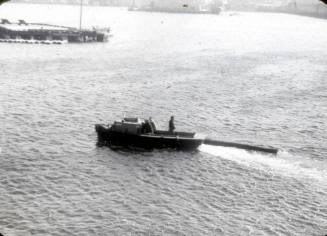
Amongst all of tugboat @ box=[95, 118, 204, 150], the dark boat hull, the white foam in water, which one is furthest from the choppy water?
tugboat @ box=[95, 118, 204, 150]

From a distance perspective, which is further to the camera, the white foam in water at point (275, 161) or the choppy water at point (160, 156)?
the white foam in water at point (275, 161)

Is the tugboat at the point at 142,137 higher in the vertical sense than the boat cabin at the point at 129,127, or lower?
lower

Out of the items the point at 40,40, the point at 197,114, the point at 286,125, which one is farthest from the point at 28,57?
the point at 286,125

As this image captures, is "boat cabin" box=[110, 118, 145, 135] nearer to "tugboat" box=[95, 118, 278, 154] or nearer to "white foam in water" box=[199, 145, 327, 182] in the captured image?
"tugboat" box=[95, 118, 278, 154]

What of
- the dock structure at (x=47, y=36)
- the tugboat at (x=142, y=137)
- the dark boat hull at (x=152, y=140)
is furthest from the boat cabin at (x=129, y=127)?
the dock structure at (x=47, y=36)

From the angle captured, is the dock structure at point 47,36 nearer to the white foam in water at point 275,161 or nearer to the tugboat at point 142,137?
the tugboat at point 142,137

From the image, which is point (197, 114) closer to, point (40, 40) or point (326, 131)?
point (326, 131)

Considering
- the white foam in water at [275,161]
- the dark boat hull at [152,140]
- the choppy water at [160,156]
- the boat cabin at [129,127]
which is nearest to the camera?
the choppy water at [160,156]
